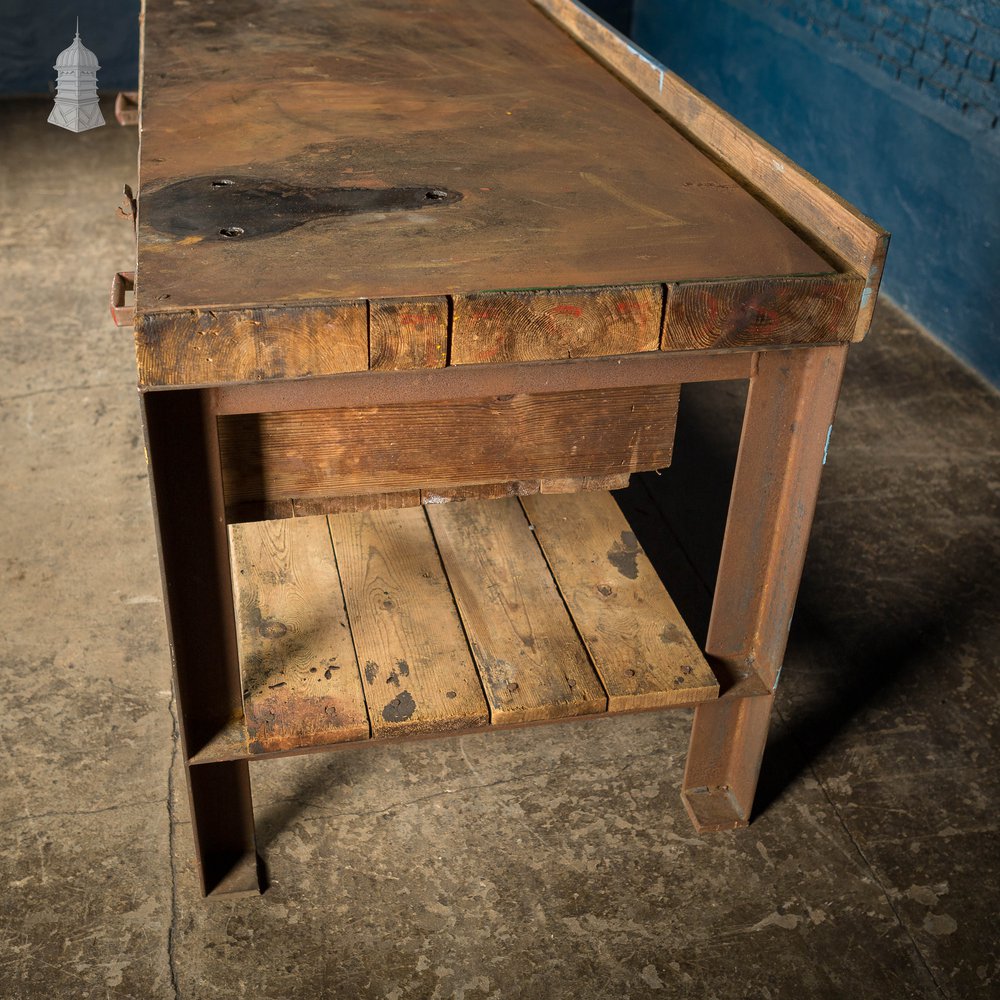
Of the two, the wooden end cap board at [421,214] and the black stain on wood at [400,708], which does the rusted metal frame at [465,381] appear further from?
the black stain on wood at [400,708]

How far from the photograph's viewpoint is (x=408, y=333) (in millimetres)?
1307

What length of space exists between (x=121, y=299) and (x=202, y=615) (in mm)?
490

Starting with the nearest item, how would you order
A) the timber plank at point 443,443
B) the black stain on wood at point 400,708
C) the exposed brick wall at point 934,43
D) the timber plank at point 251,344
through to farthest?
1. the timber plank at point 251,344
2. the timber plank at point 443,443
3. the black stain on wood at point 400,708
4. the exposed brick wall at point 934,43

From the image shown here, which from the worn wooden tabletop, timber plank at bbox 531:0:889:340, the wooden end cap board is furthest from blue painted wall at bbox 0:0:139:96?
timber plank at bbox 531:0:889:340

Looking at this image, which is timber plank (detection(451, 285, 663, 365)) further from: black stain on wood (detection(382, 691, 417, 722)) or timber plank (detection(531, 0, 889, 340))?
black stain on wood (detection(382, 691, 417, 722))

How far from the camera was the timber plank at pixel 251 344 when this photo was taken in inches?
48.8

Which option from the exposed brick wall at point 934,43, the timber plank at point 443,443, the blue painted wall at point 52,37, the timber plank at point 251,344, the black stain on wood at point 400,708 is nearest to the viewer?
the timber plank at point 251,344

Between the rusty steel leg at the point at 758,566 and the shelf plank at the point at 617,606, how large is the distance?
80mm

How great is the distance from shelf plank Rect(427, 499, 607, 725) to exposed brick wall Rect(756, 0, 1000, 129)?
229cm

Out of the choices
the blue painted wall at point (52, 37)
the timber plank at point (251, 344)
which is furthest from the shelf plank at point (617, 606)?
the blue painted wall at point (52, 37)

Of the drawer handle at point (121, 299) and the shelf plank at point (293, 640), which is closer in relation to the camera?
the drawer handle at point (121, 299)

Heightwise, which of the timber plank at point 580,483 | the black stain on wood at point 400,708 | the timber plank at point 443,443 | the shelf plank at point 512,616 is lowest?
the shelf plank at point 512,616

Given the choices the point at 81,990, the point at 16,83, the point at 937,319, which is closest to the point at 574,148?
the point at 81,990

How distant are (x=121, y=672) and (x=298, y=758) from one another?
1.44 feet
